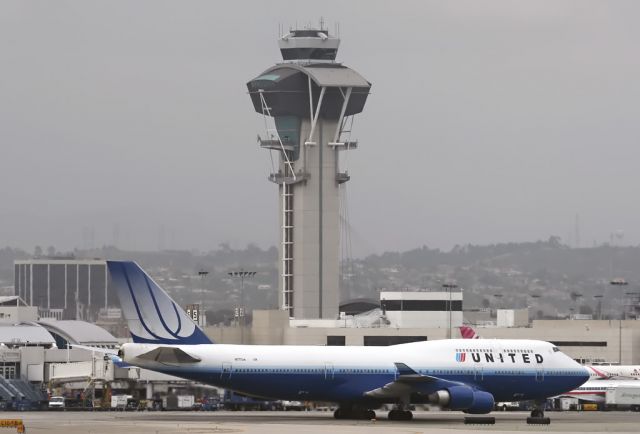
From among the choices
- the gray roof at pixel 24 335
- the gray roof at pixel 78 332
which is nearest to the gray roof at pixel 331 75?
the gray roof at pixel 78 332

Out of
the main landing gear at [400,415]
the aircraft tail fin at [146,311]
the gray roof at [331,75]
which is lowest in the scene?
the main landing gear at [400,415]

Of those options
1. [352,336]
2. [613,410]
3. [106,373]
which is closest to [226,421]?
[106,373]

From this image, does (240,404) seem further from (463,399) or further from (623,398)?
(623,398)

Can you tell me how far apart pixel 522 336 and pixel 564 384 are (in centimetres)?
7498

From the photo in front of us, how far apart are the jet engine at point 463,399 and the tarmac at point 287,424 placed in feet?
2.87

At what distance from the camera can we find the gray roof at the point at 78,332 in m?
160

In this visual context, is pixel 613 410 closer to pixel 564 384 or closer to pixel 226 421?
pixel 564 384

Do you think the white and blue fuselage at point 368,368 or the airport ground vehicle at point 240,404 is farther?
the airport ground vehicle at point 240,404

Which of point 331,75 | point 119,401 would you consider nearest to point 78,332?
point 331,75

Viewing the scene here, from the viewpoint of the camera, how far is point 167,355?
74750 mm

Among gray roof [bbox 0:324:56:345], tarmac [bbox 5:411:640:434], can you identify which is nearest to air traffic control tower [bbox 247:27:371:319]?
gray roof [bbox 0:324:56:345]

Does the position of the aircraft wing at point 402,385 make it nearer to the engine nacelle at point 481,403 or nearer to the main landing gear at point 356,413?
the main landing gear at point 356,413

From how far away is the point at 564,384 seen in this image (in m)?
83.8

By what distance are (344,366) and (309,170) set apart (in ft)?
328
